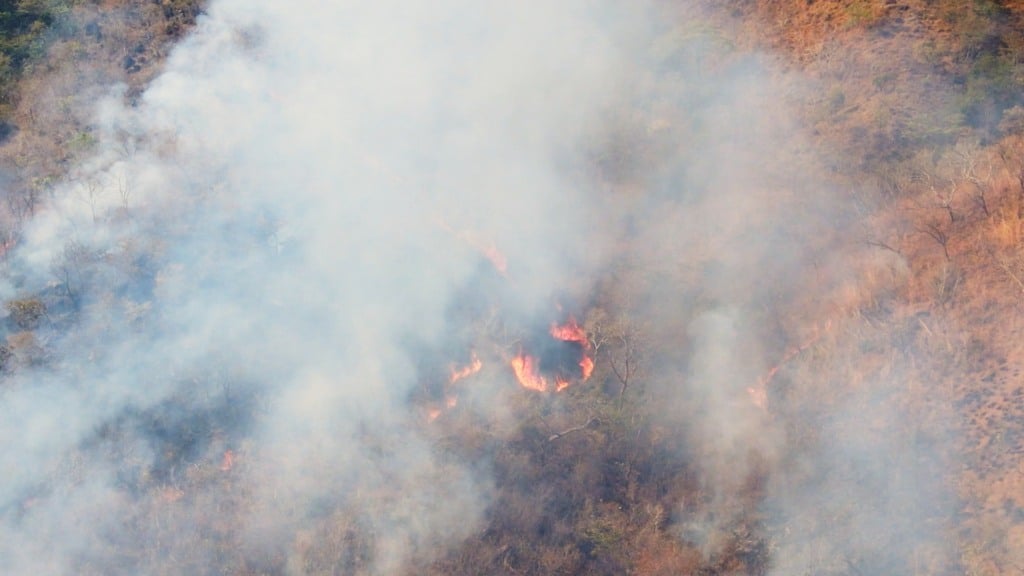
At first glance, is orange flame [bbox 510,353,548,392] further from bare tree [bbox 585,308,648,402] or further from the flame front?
bare tree [bbox 585,308,648,402]

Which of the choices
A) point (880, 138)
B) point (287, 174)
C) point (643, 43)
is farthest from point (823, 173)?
point (287, 174)

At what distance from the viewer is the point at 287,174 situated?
28562 millimetres

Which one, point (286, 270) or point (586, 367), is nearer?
point (586, 367)

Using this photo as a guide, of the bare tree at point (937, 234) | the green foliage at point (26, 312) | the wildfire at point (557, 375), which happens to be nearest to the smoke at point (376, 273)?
the green foliage at point (26, 312)

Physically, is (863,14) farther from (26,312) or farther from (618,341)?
(26,312)

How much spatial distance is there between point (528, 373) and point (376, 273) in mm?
5687

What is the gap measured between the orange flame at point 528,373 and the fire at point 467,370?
1015 mm

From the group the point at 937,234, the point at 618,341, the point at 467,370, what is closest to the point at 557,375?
the point at 618,341

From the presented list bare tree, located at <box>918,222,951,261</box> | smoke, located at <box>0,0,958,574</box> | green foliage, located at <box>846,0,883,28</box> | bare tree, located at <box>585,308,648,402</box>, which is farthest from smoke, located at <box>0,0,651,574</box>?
bare tree, located at <box>918,222,951,261</box>

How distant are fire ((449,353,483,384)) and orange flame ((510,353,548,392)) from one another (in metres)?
1.01

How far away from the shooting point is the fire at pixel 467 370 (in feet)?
82.9

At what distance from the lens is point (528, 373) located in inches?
998

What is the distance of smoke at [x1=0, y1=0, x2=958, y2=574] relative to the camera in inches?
881

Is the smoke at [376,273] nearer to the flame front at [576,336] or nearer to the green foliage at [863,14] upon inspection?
the flame front at [576,336]
